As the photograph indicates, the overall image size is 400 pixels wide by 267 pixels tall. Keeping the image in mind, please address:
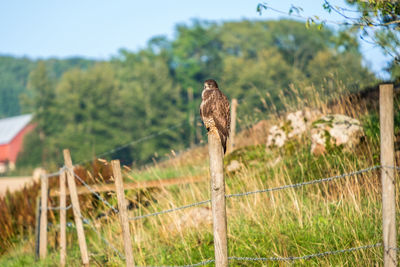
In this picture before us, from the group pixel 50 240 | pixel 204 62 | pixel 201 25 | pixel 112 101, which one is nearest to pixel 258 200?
pixel 50 240

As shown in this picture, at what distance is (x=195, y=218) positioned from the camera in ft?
20.7

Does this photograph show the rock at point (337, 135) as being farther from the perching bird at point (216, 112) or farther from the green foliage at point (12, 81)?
the green foliage at point (12, 81)

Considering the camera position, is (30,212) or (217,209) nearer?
(217,209)

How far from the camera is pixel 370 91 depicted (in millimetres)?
10938

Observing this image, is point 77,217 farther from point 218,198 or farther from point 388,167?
point 388,167

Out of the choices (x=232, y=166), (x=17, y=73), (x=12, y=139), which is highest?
(x=17, y=73)

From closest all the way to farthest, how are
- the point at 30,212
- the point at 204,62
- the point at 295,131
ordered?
the point at 295,131
the point at 30,212
the point at 204,62

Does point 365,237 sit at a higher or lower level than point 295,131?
lower

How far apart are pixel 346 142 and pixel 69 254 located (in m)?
4.69

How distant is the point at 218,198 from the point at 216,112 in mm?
784

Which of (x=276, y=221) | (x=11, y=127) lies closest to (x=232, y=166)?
(x=276, y=221)

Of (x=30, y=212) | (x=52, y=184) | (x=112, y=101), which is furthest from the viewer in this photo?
(x=112, y=101)

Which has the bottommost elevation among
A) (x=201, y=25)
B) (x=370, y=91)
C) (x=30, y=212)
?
(x=30, y=212)

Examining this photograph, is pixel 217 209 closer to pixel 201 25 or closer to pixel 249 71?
pixel 249 71
